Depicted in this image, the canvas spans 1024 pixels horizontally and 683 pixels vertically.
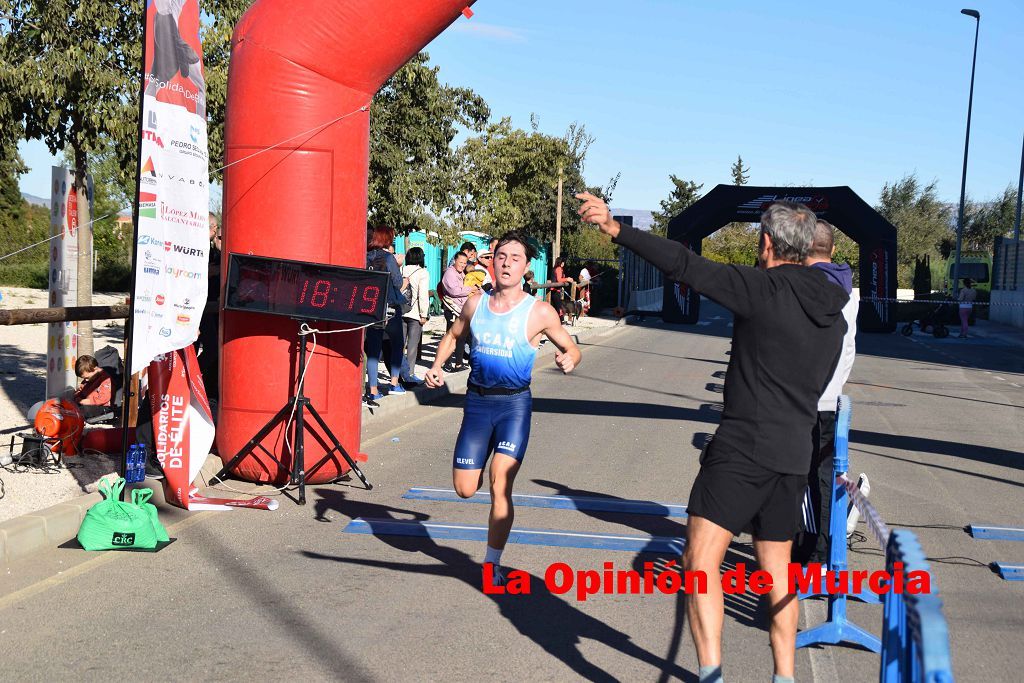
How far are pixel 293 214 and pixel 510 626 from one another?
4.10 metres

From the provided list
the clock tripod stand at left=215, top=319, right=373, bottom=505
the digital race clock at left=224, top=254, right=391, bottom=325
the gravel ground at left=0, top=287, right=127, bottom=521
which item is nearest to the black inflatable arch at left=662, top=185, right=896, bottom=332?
the gravel ground at left=0, top=287, right=127, bottom=521

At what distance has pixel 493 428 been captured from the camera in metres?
5.70

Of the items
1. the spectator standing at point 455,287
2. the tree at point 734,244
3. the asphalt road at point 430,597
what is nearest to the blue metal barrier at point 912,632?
the asphalt road at point 430,597

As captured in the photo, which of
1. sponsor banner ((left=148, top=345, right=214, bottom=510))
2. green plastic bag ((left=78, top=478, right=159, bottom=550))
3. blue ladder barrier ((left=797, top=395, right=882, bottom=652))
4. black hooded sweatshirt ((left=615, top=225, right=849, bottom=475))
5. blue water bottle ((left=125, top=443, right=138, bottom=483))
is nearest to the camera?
black hooded sweatshirt ((left=615, top=225, right=849, bottom=475))

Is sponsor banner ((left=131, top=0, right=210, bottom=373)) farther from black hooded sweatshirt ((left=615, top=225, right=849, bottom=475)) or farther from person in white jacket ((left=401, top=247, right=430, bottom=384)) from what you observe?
person in white jacket ((left=401, top=247, right=430, bottom=384))

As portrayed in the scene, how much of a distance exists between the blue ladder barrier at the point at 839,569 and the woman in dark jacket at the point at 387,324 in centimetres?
754

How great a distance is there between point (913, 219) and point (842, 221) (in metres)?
51.1

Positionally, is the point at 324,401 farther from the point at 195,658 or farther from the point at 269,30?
the point at 195,658

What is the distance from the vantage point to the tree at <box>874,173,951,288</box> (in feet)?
262

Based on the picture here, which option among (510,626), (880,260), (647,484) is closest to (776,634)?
(510,626)

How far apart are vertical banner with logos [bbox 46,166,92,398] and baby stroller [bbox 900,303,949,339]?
27735 millimetres

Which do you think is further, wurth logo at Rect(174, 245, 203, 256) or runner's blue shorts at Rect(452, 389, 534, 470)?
wurth logo at Rect(174, 245, 203, 256)

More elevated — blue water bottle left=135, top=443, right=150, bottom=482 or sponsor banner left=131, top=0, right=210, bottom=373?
sponsor banner left=131, top=0, right=210, bottom=373

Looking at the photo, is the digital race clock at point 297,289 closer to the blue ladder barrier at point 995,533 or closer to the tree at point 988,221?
the blue ladder barrier at point 995,533
